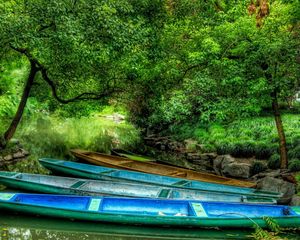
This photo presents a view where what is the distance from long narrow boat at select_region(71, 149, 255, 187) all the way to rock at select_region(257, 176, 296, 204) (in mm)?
943

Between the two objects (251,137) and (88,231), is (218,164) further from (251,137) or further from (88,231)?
(88,231)

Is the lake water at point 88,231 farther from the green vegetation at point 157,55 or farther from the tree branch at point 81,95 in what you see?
the tree branch at point 81,95

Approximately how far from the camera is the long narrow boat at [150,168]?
40.6ft

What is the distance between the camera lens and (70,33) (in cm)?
871

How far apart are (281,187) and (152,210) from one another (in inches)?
175

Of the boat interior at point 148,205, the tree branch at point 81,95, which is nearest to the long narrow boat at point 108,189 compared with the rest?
the boat interior at point 148,205

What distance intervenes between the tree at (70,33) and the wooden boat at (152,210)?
3.84 metres

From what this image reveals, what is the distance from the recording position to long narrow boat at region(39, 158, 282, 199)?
419 inches

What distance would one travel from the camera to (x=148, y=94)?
41.6 feet

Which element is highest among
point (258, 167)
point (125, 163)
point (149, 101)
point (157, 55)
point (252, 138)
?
point (157, 55)

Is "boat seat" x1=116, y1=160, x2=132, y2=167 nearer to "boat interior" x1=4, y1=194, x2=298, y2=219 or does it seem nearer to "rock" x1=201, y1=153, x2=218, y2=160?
"rock" x1=201, y1=153, x2=218, y2=160

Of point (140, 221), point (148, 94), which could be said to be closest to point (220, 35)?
point (148, 94)

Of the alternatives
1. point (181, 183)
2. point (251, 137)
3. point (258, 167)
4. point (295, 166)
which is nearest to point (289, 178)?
point (295, 166)

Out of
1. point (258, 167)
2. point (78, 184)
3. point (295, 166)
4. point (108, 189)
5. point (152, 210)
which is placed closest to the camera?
point (152, 210)
